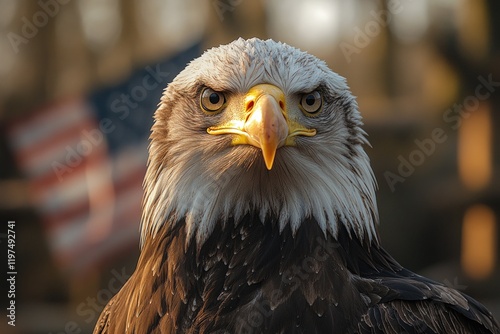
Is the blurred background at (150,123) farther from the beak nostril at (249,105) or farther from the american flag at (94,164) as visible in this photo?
the beak nostril at (249,105)

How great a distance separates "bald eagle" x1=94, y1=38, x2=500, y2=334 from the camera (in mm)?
2979

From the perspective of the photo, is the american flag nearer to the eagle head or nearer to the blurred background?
the blurred background

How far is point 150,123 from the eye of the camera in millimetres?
8898

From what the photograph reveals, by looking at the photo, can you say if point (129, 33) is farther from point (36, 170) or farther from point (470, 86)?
point (470, 86)

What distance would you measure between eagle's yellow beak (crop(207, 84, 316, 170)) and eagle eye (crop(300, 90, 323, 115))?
8 centimetres

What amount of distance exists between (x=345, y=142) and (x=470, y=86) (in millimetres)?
6031

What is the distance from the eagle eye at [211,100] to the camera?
3234 millimetres

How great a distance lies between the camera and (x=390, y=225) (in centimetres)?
946

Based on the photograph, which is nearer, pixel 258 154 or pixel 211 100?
pixel 258 154

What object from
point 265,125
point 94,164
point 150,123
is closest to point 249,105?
point 265,125

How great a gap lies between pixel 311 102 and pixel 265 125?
40 cm

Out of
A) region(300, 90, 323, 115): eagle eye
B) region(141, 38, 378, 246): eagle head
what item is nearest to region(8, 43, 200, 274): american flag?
region(141, 38, 378, 246): eagle head

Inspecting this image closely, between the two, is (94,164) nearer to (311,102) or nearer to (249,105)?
(311,102)

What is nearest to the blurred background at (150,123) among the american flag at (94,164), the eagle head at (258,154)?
the american flag at (94,164)
